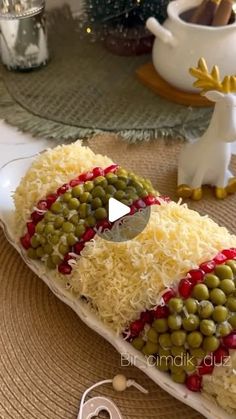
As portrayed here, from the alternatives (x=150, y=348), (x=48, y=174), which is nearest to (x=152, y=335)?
(x=150, y=348)

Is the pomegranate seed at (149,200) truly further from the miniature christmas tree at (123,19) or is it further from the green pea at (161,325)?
the miniature christmas tree at (123,19)

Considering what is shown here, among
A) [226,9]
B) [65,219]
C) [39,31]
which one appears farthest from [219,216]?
[39,31]

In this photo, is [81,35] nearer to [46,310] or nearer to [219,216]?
[219,216]

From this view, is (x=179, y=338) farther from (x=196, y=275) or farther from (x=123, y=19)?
(x=123, y=19)

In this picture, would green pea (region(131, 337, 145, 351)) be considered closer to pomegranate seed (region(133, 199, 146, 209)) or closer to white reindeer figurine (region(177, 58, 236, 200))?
pomegranate seed (region(133, 199, 146, 209))
